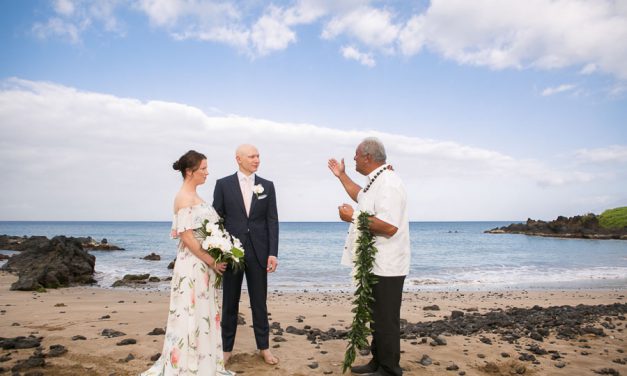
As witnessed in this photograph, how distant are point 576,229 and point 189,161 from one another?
2990 inches

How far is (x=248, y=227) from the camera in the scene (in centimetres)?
552

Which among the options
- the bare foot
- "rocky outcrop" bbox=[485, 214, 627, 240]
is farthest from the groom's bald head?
"rocky outcrop" bbox=[485, 214, 627, 240]

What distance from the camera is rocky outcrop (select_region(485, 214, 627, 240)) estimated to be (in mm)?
62688

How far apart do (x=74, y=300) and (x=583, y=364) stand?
504 inches

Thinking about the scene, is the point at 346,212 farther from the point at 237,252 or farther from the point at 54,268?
the point at 54,268

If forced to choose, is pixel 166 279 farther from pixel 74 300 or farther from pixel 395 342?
pixel 395 342

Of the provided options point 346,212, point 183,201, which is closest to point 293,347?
point 346,212

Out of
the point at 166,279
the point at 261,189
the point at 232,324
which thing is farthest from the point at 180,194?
the point at 166,279

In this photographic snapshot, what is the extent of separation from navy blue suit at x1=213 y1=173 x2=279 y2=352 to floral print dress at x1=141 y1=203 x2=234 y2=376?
0.63 metres

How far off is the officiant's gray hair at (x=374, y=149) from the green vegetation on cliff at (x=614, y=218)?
77.7 meters

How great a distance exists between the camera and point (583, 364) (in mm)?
5953

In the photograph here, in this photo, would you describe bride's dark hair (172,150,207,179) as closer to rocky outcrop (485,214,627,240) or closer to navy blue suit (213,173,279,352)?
navy blue suit (213,173,279,352)

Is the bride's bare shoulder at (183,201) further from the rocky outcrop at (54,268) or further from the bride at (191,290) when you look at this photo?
the rocky outcrop at (54,268)

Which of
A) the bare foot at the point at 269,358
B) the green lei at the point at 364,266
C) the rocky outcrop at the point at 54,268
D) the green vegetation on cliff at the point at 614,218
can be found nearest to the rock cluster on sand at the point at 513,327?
the bare foot at the point at 269,358
